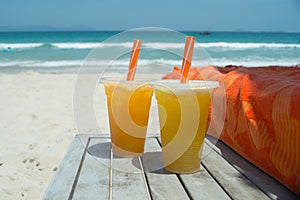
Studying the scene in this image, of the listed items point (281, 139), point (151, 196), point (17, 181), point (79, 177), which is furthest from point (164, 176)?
point (17, 181)

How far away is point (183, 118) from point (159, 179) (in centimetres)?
19

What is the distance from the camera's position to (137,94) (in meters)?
1.12

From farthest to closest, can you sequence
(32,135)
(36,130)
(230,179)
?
(36,130)
(32,135)
(230,179)

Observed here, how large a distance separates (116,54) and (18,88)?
4.18 meters

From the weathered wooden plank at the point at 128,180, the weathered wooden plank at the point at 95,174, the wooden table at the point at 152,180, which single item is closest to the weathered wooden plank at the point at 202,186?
the wooden table at the point at 152,180

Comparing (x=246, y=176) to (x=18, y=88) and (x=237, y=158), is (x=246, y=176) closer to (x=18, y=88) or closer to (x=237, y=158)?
(x=237, y=158)

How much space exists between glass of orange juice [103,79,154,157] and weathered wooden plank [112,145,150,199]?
→ 5cm

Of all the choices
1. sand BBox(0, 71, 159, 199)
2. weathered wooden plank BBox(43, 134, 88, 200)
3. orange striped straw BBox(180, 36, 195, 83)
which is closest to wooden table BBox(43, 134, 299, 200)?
weathered wooden plank BBox(43, 134, 88, 200)

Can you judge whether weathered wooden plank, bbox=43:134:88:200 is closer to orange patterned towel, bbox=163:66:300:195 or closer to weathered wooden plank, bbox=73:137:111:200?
weathered wooden plank, bbox=73:137:111:200

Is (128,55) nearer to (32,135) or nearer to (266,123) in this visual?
(266,123)

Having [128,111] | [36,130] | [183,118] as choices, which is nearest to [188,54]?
[183,118]

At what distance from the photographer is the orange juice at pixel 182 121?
3.35ft

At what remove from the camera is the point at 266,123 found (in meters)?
1.11

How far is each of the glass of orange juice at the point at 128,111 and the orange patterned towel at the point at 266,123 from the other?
1.12 ft
